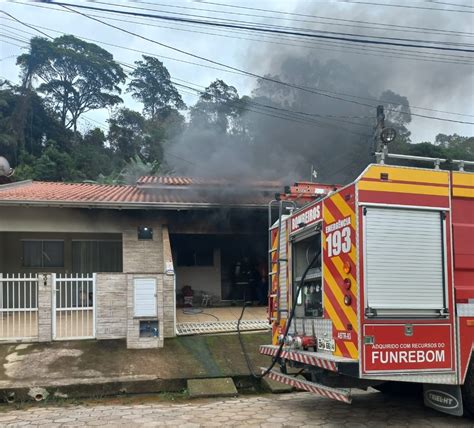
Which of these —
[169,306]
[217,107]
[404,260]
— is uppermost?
[217,107]

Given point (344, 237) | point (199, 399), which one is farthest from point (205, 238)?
point (344, 237)

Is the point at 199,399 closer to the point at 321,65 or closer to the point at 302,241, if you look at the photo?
the point at 302,241

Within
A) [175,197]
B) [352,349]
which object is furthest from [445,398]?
[175,197]

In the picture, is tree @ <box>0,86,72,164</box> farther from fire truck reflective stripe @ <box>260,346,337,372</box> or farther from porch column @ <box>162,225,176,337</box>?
fire truck reflective stripe @ <box>260,346,337,372</box>

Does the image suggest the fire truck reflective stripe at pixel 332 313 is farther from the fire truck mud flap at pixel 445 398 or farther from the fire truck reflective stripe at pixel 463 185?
the fire truck reflective stripe at pixel 463 185

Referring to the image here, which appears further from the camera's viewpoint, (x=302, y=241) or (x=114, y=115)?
(x=114, y=115)

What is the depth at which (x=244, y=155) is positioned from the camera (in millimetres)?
12594

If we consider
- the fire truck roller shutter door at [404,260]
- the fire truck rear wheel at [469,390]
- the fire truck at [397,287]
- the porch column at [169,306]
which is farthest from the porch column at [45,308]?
the fire truck rear wheel at [469,390]

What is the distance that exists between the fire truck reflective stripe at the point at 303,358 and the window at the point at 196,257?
812 cm

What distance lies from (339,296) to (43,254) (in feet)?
34.9

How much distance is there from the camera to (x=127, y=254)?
11.3m

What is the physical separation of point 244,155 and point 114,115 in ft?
110

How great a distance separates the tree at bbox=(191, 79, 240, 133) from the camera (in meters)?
13.4

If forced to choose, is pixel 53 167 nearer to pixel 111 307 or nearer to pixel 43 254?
A: pixel 43 254
